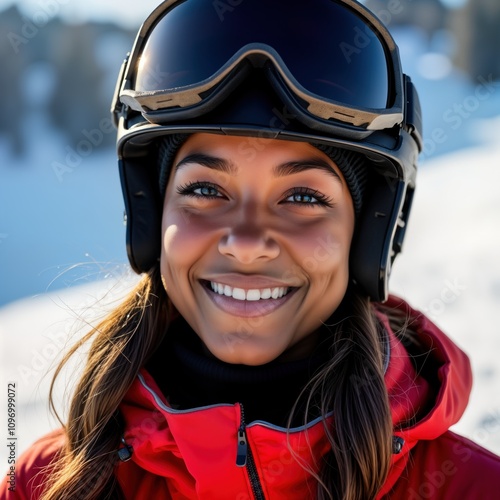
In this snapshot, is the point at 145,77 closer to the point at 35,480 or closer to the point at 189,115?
the point at 189,115

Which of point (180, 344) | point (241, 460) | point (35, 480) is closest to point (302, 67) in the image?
point (180, 344)

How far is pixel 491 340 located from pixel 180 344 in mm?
3001

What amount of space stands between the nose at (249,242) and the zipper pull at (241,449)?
0.47 m

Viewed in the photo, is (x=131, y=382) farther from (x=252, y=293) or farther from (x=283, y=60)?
(x=283, y=60)

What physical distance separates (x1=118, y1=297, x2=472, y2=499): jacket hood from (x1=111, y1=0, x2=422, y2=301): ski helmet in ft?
0.98

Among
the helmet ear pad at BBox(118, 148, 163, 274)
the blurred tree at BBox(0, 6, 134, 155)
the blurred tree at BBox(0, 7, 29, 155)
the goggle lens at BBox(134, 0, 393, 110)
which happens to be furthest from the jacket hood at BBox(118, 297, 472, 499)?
the blurred tree at BBox(0, 7, 29, 155)

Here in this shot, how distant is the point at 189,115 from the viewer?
6.26 ft

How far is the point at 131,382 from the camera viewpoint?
2.08m

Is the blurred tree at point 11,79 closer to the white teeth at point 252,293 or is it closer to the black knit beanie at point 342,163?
the black knit beanie at point 342,163

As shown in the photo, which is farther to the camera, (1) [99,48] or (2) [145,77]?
(1) [99,48]

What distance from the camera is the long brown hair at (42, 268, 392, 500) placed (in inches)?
71.3

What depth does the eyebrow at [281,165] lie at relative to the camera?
6.21 feet

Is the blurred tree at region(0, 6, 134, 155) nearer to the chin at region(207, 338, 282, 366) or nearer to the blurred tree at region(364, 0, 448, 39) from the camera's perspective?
the blurred tree at region(364, 0, 448, 39)

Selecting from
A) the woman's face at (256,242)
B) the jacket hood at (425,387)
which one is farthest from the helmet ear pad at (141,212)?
the jacket hood at (425,387)
